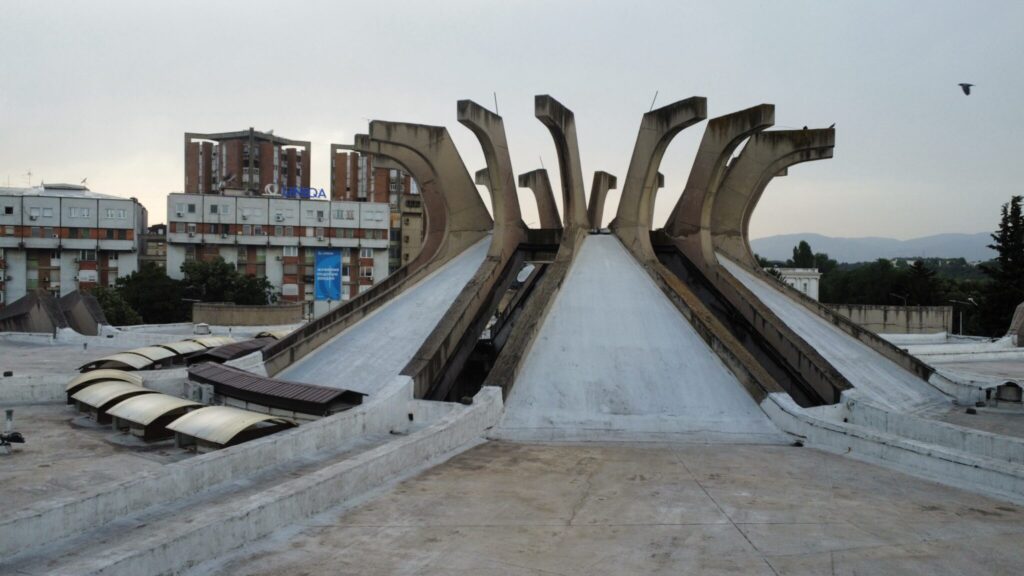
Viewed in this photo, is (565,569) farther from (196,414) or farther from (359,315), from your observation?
(359,315)

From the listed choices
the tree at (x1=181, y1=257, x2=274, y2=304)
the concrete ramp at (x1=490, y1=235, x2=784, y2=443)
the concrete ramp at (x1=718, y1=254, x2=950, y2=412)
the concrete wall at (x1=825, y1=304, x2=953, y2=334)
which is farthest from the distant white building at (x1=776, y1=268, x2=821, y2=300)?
the concrete ramp at (x1=490, y1=235, x2=784, y2=443)

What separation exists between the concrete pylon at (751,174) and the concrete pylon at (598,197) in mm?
4625

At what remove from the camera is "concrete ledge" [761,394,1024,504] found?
11.0 meters

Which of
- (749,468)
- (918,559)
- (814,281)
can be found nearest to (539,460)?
(749,468)

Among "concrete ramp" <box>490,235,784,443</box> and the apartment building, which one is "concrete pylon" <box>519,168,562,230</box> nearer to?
"concrete ramp" <box>490,235,784,443</box>

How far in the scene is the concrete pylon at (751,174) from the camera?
955 inches

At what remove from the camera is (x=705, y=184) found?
932 inches

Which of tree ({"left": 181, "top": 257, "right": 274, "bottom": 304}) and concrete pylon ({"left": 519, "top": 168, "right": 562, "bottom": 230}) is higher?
concrete pylon ({"left": 519, "top": 168, "right": 562, "bottom": 230})

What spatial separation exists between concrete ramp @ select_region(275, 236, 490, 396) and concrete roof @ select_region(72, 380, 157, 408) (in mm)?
3777

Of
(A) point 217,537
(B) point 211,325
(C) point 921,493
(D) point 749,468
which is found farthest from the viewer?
(B) point 211,325

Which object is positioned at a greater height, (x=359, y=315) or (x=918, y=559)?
(x=359, y=315)

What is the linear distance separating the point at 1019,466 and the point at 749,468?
12.4ft

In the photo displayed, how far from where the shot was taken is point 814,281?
257 ft

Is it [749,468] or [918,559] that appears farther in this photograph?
[749,468]
